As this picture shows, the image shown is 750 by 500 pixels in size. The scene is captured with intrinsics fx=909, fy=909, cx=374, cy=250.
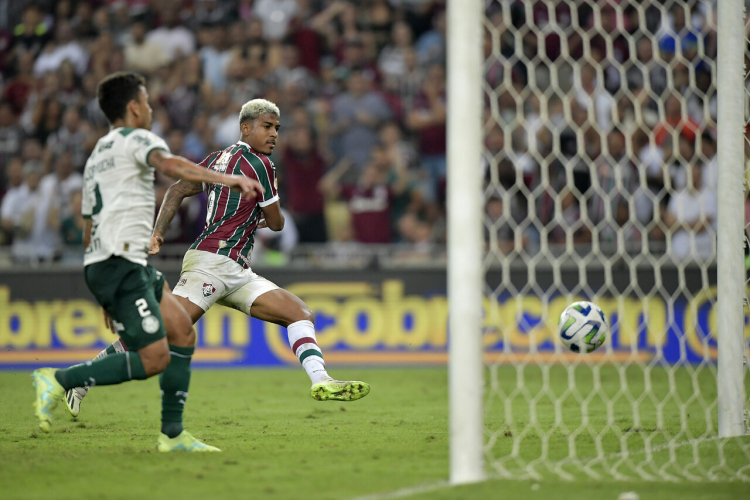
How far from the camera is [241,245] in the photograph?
6.28m

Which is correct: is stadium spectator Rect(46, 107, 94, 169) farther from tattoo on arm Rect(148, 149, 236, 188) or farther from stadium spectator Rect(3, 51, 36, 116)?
tattoo on arm Rect(148, 149, 236, 188)

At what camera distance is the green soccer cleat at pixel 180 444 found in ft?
17.3

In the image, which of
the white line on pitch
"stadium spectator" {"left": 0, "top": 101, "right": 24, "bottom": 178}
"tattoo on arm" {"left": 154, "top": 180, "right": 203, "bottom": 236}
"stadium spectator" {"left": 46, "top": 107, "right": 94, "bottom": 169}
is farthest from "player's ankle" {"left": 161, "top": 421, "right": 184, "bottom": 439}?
"stadium spectator" {"left": 0, "top": 101, "right": 24, "bottom": 178}

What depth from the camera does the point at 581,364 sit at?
453 inches

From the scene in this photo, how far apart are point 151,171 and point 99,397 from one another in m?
4.30

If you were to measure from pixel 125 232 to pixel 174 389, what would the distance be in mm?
1002

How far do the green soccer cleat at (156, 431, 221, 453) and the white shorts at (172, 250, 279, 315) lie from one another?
1.06 metres

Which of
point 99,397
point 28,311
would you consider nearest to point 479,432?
point 99,397

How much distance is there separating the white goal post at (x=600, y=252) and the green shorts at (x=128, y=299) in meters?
1.66

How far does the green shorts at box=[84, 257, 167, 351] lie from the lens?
485 cm

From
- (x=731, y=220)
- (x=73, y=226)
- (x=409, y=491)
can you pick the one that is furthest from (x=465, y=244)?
(x=73, y=226)

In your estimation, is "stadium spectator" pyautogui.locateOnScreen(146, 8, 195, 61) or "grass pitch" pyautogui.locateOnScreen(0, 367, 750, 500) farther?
"stadium spectator" pyautogui.locateOnScreen(146, 8, 195, 61)

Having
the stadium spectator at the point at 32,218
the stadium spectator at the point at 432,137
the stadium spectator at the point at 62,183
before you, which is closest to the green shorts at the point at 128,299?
the stadium spectator at the point at 32,218

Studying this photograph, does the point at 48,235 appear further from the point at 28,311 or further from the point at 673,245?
the point at 673,245
